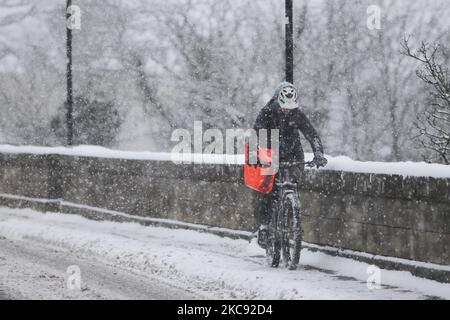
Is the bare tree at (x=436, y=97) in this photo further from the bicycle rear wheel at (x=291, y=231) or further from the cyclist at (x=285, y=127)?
the bicycle rear wheel at (x=291, y=231)

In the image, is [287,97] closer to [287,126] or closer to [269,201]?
[287,126]

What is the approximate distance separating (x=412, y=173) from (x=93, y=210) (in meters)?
8.08

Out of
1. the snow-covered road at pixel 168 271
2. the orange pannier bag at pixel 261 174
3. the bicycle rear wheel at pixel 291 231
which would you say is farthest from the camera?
the orange pannier bag at pixel 261 174

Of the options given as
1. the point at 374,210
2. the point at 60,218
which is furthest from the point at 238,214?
the point at 60,218

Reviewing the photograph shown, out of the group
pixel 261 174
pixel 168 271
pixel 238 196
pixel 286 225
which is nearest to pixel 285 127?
pixel 261 174

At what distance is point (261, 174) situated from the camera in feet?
35.0

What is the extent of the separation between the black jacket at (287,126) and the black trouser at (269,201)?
0.18 metres

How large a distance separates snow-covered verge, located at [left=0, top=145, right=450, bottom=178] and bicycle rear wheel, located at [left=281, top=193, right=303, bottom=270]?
0.81m

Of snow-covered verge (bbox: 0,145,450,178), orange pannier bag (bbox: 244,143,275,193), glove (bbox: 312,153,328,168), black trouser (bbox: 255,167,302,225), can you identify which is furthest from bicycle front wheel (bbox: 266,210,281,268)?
snow-covered verge (bbox: 0,145,450,178)

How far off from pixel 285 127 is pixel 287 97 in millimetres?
399

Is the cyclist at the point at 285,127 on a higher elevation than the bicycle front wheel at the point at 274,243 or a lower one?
higher

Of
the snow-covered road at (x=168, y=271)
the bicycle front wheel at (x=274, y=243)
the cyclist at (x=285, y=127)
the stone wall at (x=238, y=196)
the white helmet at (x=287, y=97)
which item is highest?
the white helmet at (x=287, y=97)

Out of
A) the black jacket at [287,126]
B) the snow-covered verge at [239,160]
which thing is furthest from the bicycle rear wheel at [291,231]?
the snow-covered verge at [239,160]

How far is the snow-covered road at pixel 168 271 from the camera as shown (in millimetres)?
9016
